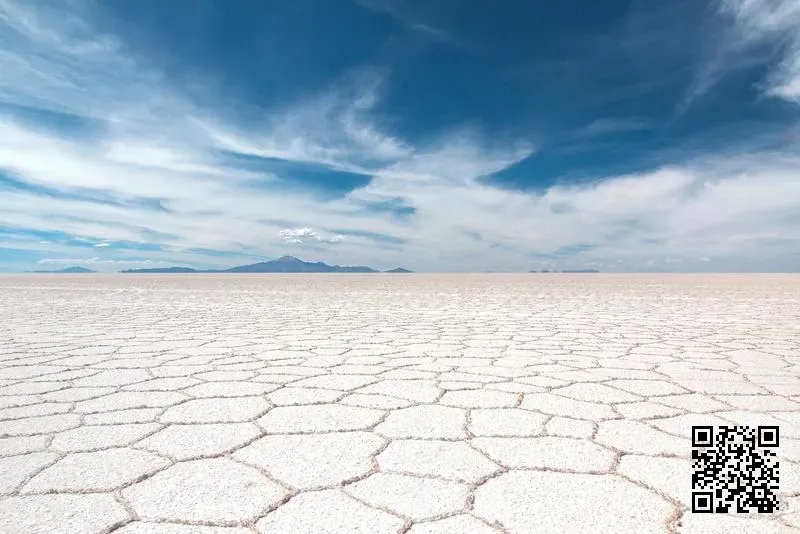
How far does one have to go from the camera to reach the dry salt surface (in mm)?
1142

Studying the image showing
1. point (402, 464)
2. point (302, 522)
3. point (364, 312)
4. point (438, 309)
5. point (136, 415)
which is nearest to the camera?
point (302, 522)

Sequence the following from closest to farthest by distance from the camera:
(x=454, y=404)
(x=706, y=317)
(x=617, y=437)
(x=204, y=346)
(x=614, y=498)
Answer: (x=614, y=498) → (x=617, y=437) → (x=454, y=404) → (x=204, y=346) → (x=706, y=317)

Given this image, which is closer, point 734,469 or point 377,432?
point 734,469

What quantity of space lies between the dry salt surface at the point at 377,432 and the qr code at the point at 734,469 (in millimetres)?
32

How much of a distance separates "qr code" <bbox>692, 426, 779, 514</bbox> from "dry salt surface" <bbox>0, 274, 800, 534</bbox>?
0.10 feet

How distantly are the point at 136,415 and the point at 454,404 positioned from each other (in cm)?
112

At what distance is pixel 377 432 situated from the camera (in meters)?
1.68

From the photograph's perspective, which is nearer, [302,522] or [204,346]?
[302,522]

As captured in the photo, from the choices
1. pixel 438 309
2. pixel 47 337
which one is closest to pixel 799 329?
pixel 438 309

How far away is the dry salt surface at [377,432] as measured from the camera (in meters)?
1.14

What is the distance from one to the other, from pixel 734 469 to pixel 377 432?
96 centimetres

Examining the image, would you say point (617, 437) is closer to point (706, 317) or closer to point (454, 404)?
point (454, 404)

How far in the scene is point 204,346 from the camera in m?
3.50

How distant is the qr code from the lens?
1.20 meters
